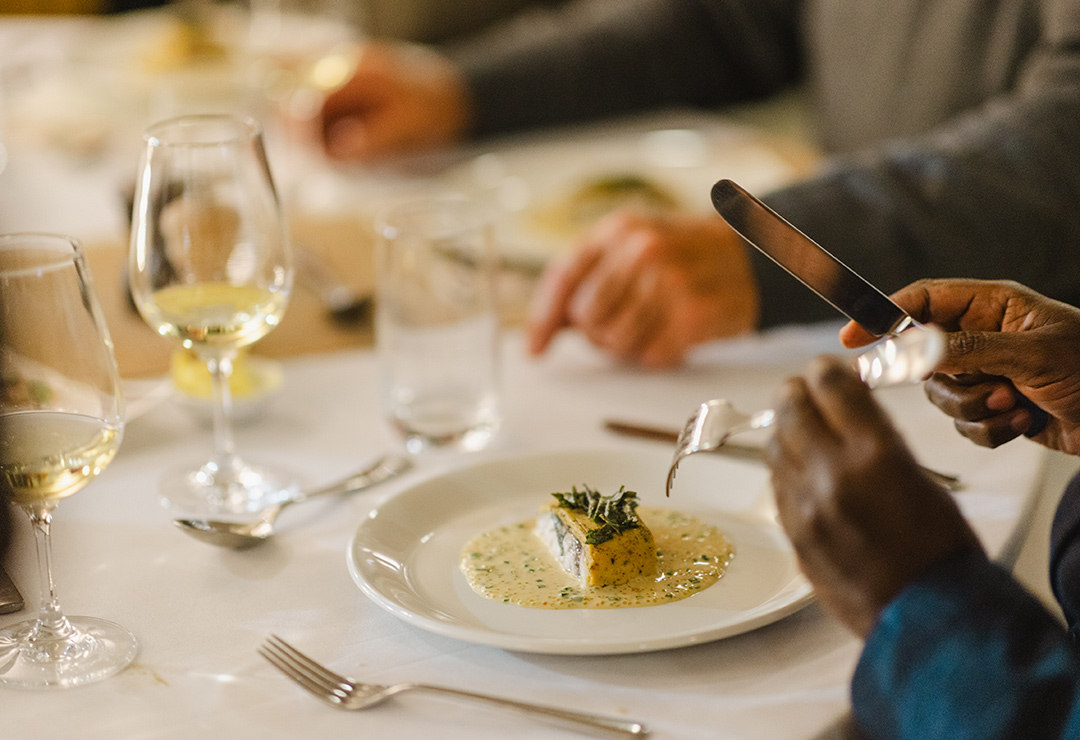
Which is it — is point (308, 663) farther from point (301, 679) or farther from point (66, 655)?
point (66, 655)

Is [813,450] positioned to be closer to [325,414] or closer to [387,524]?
[387,524]

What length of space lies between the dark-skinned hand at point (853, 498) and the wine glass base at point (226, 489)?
48cm

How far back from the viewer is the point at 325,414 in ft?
3.52

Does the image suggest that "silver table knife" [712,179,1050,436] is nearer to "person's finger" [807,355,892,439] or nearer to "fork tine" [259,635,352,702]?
"person's finger" [807,355,892,439]

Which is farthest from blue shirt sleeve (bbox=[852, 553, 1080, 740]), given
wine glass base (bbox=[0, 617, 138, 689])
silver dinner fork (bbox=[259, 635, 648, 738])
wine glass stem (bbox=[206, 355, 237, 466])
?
wine glass stem (bbox=[206, 355, 237, 466])

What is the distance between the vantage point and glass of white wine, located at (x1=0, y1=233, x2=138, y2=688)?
2.03ft

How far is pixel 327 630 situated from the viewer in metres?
0.69

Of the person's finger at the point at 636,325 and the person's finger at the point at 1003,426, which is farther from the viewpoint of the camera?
the person's finger at the point at 636,325

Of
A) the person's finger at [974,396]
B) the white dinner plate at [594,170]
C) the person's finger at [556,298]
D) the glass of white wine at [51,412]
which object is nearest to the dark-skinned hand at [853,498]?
the person's finger at [974,396]

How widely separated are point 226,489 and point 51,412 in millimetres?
273

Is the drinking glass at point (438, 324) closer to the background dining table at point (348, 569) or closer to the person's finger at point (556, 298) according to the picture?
the background dining table at point (348, 569)

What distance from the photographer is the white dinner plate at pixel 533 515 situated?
64 cm

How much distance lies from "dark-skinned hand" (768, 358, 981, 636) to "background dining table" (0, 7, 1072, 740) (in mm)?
105

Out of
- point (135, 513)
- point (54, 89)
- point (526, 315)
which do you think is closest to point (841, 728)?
point (135, 513)
